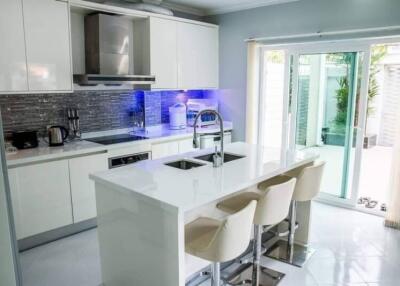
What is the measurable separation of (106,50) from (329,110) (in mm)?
2924

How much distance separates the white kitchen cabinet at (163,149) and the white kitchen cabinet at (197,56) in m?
0.90

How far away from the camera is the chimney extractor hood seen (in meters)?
3.62

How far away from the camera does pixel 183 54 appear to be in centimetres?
455

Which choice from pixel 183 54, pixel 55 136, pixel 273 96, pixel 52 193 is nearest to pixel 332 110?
pixel 273 96

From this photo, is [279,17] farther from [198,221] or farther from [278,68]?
[198,221]

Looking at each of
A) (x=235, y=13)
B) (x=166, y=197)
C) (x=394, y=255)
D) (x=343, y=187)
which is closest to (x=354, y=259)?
(x=394, y=255)

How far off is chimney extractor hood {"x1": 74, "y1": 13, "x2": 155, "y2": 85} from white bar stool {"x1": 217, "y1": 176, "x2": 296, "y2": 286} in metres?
2.05

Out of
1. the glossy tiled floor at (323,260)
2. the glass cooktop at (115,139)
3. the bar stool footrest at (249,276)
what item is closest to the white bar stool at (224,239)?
the bar stool footrest at (249,276)

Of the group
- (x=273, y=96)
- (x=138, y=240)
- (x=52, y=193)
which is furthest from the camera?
(x=273, y=96)

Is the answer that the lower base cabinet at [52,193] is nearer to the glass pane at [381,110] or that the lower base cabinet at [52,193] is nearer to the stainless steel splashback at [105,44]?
the stainless steel splashback at [105,44]

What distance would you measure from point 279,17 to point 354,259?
3066 mm

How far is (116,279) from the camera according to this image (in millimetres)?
2348

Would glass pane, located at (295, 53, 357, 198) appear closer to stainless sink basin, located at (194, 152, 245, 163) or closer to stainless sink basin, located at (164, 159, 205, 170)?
stainless sink basin, located at (194, 152, 245, 163)

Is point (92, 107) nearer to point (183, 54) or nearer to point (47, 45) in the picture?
point (47, 45)
